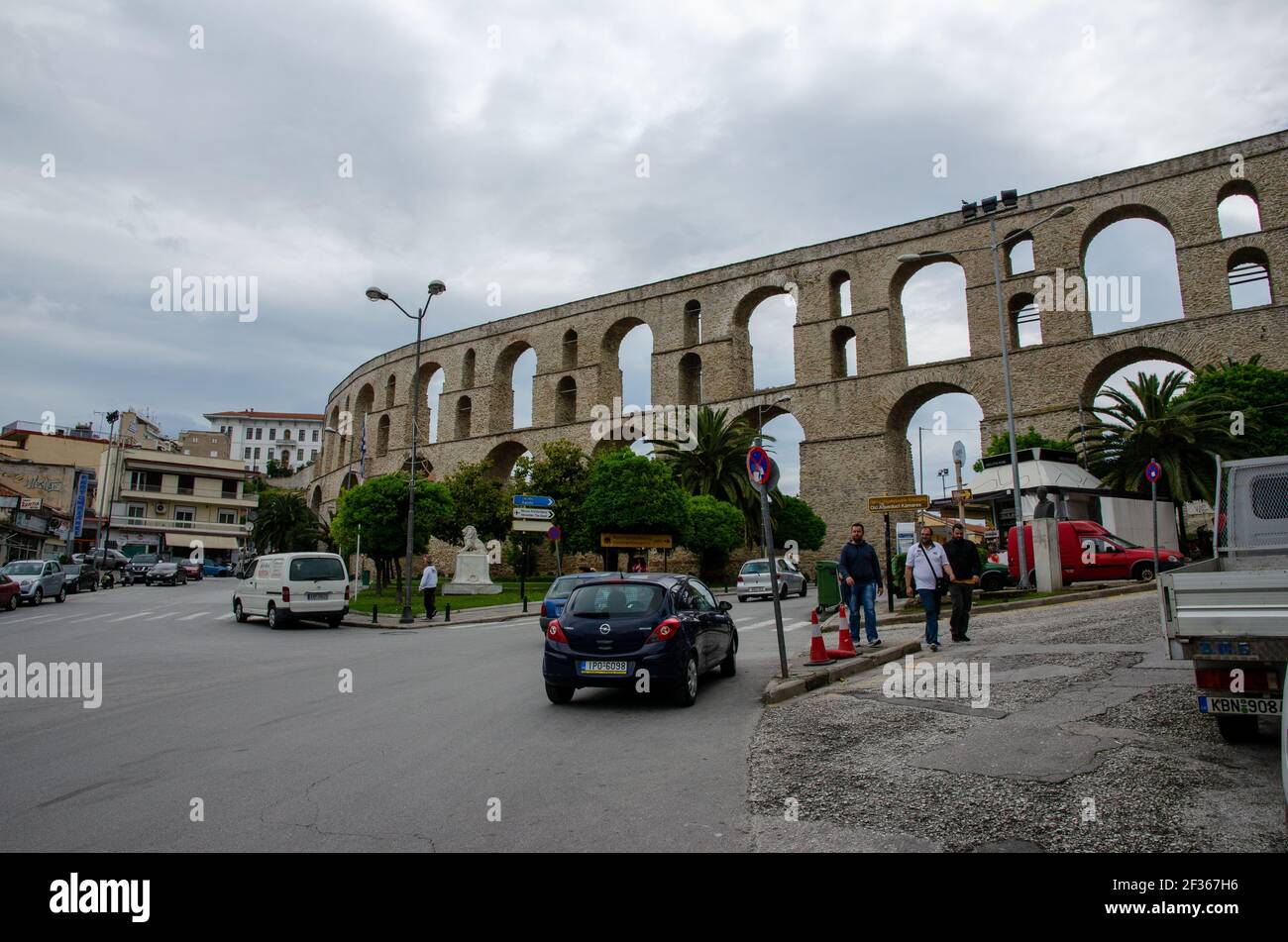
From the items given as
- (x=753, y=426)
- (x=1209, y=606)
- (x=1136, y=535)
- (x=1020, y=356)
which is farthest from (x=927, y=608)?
(x=753, y=426)

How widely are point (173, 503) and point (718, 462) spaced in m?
53.5

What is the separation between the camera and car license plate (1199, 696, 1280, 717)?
499cm

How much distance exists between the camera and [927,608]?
10.8 metres

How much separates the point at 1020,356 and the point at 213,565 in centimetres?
5776

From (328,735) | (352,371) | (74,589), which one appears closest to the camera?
(328,735)

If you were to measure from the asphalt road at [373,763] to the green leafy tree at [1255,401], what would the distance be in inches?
997

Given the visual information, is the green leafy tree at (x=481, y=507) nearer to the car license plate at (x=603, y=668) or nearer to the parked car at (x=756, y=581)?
the parked car at (x=756, y=581)

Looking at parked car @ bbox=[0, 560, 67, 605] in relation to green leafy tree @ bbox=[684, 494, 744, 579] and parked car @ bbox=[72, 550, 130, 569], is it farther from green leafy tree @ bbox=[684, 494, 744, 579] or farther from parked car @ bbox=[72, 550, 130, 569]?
green leafy tree @ bbox=[684, 494, 744, 579]

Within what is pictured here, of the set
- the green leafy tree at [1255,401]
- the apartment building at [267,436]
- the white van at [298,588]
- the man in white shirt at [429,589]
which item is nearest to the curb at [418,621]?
the man in white shirt at [429,589]

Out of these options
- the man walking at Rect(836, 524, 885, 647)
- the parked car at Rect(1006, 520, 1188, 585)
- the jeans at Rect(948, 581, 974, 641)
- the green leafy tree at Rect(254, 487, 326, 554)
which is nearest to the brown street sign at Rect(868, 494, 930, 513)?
the parked car at Rect(1006, 520, 1188, 585)

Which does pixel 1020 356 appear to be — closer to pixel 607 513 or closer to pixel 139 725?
pixel 607 513

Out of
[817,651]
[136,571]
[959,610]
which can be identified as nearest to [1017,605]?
[959,610]

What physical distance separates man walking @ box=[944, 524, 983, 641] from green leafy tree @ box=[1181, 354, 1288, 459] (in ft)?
73.2

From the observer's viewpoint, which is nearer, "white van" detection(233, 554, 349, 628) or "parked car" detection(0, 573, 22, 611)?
"white van" detection(233, 554, 349, 628)
